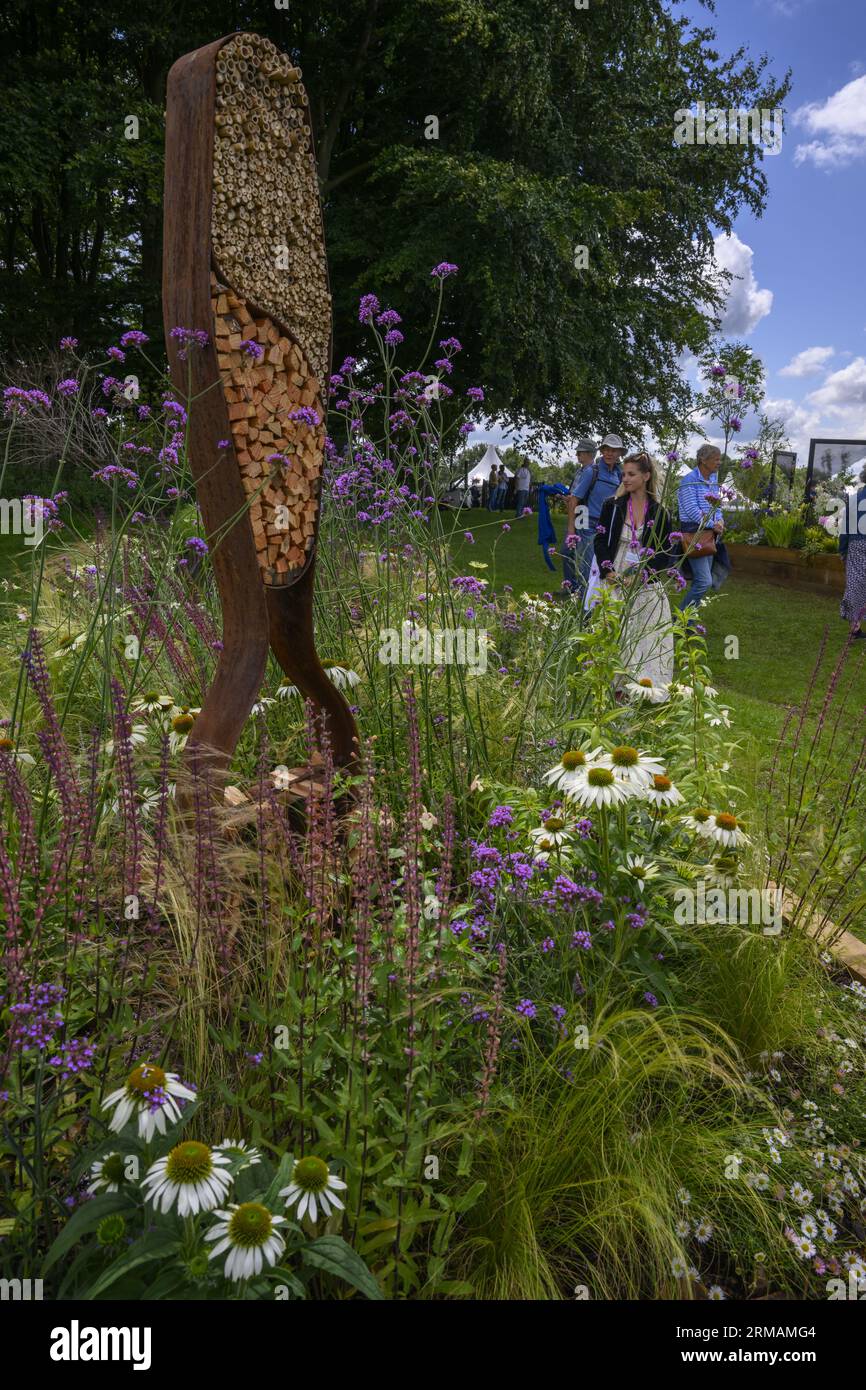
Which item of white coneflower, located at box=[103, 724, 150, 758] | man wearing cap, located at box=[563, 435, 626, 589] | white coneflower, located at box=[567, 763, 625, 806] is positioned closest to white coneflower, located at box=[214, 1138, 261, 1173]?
white coneflower, located at box=[567, 763, 625, 806]

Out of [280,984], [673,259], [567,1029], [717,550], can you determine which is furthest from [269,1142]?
[673,259]

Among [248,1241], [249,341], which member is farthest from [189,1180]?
[249,341]

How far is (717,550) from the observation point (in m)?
7.02

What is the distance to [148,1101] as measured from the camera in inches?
50.6

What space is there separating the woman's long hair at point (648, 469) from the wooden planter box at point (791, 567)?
7.59 metres

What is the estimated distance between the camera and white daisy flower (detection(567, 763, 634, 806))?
2.08 metres

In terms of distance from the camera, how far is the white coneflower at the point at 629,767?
7.06 ft

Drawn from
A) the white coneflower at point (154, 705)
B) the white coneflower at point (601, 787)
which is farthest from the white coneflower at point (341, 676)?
the white coneflower at point (601, 787)

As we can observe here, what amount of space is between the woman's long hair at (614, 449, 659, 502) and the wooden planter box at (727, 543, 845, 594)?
24.9 ft

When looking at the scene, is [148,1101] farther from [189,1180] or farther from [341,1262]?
[341,1262]

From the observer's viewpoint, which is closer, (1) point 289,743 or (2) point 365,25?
(1) point 289,743

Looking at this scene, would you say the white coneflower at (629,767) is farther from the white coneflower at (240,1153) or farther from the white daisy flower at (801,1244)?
the white coneflower at (240,1153)

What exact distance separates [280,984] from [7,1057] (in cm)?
78
